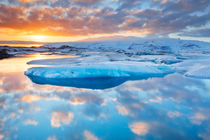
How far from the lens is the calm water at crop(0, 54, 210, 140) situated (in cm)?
272

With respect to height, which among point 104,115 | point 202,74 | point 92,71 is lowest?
point 104,115

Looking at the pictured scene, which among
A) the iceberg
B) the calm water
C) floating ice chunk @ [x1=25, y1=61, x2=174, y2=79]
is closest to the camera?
the calm water

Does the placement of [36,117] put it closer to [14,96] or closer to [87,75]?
[14,96]

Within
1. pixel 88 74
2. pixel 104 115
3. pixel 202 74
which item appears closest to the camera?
pixel 104 115

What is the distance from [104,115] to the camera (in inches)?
137

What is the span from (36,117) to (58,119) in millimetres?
526

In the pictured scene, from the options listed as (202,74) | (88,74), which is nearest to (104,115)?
(88,74)

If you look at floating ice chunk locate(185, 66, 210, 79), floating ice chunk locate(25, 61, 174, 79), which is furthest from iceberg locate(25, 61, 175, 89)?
floating ice chunk locate(185, 66, 210, 79)

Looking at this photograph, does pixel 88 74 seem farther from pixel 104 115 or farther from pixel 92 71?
pixel 104 115

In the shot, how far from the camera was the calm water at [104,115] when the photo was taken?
8.92 ft

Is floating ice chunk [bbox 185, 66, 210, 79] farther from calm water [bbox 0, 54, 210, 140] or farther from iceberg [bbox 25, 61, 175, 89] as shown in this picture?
calm water [bbox 0, 54, 210, 140]

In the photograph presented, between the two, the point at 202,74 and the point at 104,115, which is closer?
the point at 104,115

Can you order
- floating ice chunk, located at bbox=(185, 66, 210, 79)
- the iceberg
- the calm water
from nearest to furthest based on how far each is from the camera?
the calm water < the iceberg < floating ice chunk, located at bbox=(185, 66, 210, 79)

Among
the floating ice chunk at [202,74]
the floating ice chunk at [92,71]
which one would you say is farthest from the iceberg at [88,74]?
the floating ice chunk at [202,74]
